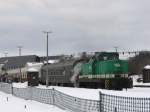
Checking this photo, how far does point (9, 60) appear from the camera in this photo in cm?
14638

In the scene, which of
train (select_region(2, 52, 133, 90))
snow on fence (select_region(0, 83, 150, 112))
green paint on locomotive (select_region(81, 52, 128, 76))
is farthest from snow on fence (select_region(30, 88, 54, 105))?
green paint on locomotive (select_region(81, 52, 128, 76))

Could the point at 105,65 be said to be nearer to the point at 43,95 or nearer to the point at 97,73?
the point at 97,73

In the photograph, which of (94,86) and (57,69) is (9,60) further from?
(94,86)

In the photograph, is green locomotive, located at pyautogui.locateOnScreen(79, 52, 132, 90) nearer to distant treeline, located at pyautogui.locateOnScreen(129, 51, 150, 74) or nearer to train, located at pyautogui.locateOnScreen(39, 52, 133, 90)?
train, located at pyautogui.locateOnScreen(39, 52, 133, 90)

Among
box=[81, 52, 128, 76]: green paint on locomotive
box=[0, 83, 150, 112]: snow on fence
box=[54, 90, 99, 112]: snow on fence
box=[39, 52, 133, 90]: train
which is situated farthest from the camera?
box=[81, 52, 128, 76]: green paint on locomotive

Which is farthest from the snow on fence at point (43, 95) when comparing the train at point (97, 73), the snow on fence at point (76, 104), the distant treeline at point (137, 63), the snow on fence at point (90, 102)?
the distant treeline at point (137, 63)

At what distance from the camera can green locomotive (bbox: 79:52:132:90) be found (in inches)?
1660

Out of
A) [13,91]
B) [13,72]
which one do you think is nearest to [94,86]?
[13,91]

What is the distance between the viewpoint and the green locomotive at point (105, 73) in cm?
4216

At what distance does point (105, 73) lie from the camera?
44219mm

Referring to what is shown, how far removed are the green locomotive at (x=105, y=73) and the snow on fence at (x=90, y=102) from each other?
1215cm

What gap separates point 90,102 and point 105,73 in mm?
26542

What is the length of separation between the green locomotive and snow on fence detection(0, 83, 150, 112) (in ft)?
39.9

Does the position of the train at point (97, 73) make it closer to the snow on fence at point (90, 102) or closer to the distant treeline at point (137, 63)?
the snow on fence at point (90, 102)
